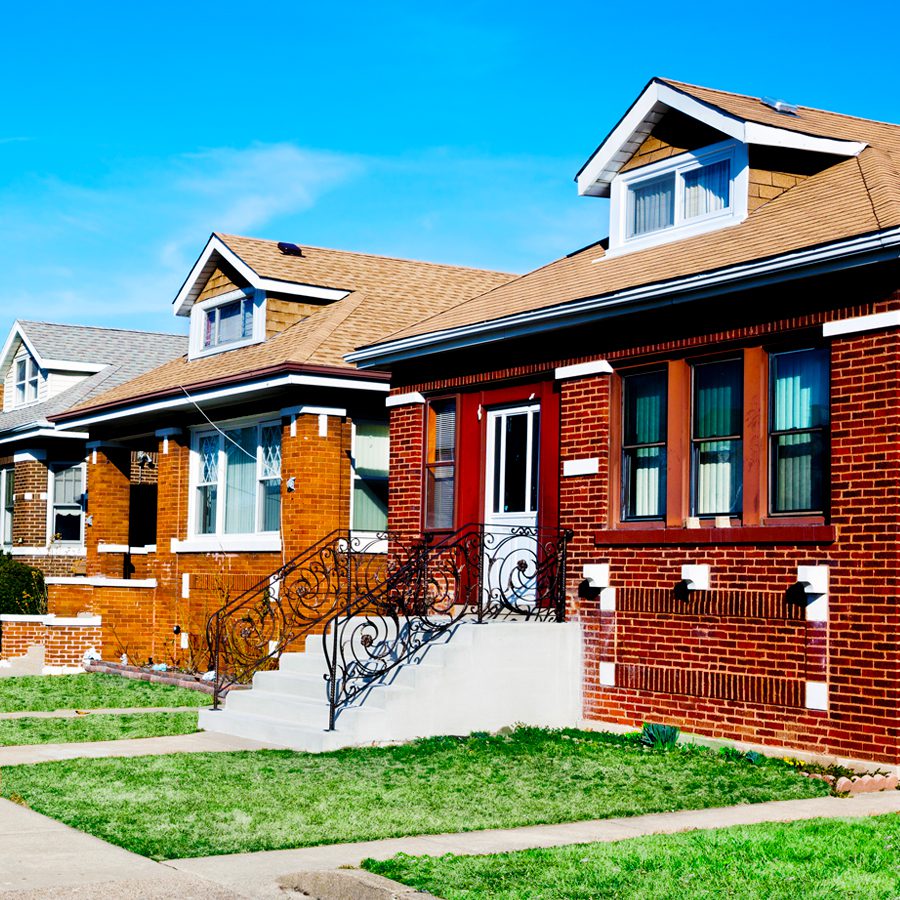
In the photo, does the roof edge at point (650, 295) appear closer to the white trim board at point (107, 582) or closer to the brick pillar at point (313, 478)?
the brick pillar at point (313, 478)

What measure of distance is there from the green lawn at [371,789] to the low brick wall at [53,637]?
10191 mm

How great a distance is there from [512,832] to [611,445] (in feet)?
19.0

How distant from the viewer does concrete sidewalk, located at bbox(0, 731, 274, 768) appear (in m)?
12.0

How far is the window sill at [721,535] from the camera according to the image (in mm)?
11700

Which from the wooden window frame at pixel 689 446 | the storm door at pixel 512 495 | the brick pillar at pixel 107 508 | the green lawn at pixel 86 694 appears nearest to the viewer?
the wooden window frame at pixel 689 446

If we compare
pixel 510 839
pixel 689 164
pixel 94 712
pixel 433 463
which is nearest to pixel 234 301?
pixel 433 463

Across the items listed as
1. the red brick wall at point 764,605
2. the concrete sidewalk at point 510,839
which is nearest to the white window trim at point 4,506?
the red brick wall at point 764,605

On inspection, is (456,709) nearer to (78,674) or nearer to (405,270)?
(78,674)

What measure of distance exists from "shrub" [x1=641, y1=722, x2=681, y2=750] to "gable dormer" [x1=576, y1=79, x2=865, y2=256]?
5298mm

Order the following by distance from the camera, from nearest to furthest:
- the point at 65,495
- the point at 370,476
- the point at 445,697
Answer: the point at 445,697, the point at 370,476, the point at 65,495

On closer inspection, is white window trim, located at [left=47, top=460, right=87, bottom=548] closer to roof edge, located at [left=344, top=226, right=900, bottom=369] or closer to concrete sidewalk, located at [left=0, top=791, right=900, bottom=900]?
roof edge, located at [left=344, top=226, right=900, bottom=369]

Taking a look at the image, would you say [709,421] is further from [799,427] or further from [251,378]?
[251,378]

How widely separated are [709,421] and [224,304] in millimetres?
11940

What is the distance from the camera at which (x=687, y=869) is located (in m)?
7.62
